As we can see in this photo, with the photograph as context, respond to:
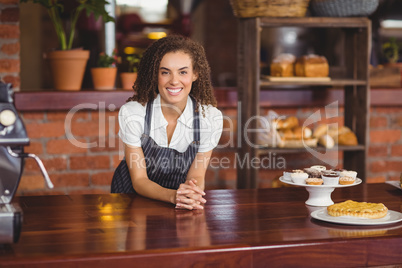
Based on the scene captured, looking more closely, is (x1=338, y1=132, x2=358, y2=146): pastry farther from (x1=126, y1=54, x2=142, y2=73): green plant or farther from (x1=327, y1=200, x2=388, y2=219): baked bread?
(x1=327, y1=200, x2=388, y2=219): baked bread

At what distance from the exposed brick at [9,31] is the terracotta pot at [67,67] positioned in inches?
8.6

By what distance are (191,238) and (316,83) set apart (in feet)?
6.47

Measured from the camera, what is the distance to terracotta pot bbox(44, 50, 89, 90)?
10.3 ft

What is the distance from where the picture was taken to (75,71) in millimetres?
3189

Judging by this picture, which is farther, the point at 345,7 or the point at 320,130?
the point at 320,130

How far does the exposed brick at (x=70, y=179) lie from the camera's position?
127 inches

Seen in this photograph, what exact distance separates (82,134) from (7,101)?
6.26ft

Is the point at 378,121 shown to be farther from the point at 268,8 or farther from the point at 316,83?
the point at 268,8

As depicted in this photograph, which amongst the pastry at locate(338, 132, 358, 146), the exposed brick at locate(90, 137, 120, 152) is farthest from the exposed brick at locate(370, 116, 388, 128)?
the exposed brick at locate(90, 137, 120, 152)

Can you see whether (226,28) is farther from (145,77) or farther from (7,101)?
(7,101)

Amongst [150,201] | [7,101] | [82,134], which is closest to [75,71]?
[82,134]

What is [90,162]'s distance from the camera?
129 inches

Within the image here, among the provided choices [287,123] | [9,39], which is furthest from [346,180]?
[9,39]

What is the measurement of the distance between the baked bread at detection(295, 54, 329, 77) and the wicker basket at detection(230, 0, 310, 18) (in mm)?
291
